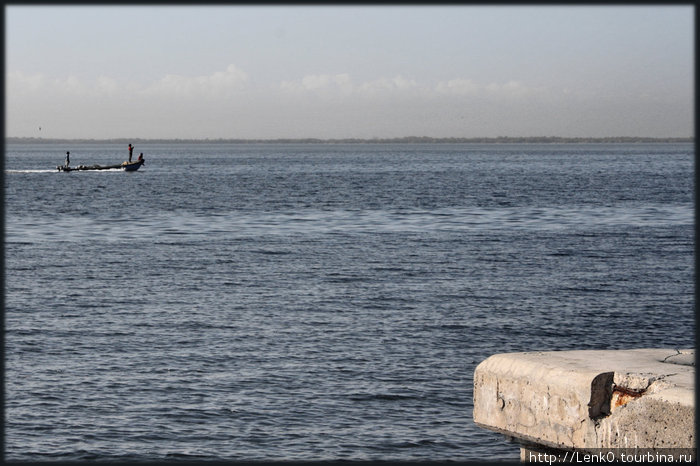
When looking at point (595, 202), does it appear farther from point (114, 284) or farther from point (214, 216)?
point (114, 284)

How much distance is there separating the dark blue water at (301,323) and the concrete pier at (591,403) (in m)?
6.33

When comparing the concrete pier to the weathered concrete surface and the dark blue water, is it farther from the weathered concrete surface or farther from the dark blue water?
the dark blue water

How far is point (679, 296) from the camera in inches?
1024

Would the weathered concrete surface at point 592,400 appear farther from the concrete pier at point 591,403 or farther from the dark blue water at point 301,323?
the dark blue water at point 301,323

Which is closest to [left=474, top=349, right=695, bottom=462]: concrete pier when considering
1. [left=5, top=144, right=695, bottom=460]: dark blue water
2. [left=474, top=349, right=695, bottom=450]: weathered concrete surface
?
[left=474, top=349, right=695, bottom=450]: weathered concrete surface

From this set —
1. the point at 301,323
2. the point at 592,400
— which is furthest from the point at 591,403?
the point at 301,323

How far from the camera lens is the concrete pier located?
6.24 metres

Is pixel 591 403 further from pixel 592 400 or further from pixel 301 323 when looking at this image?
pixel 301 323

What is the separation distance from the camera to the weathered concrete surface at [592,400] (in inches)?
246

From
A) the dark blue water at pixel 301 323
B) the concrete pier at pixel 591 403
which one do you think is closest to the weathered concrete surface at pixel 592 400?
the concrete pier at pixel 591 403

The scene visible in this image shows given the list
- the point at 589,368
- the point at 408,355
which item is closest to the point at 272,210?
the point at 408,355

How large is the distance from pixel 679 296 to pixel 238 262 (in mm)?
15256

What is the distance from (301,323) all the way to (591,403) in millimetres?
15832

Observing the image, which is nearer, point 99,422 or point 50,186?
point 99,422
